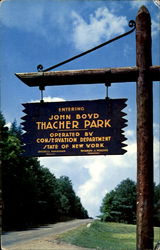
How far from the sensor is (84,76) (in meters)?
6.75

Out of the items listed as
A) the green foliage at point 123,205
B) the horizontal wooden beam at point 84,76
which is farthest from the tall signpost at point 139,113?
the green foliage at point 123,205

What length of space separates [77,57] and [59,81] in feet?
1.82

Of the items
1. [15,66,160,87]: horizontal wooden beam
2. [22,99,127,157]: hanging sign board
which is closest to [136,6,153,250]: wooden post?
[15,66,160,87]: horizontal wooden beam

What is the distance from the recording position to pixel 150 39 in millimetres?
6570

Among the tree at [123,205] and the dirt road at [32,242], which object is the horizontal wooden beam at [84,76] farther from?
the tree at [123,205]

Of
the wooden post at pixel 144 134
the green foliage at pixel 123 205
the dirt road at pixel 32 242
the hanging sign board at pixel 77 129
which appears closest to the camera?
the wooden post at pixel 144 134

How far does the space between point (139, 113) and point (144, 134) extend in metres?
0.37

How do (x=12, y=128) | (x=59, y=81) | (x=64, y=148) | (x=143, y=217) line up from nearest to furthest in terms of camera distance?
1. (x=143, y=217)
2. (x=64, y=148)
3. (x=59, y=81)
4. (x=12, y=128)

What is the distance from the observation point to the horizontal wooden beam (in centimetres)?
651

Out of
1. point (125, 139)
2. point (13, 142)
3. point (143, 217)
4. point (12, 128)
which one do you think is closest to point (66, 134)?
point (125, 139)

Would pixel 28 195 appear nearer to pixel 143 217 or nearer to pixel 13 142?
pixel 13 142

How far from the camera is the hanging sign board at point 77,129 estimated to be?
20.7 feet

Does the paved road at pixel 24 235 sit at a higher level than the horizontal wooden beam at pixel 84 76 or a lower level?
lower

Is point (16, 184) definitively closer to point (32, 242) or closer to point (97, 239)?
point (97, 239)
